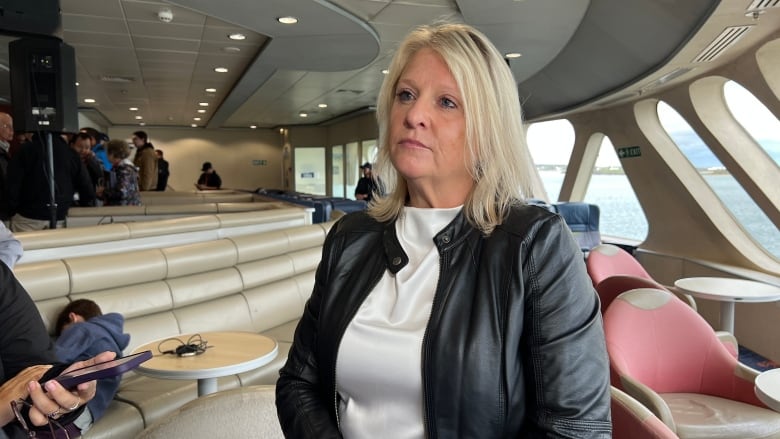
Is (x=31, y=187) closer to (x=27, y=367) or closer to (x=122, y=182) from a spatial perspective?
(x=122, y=182)

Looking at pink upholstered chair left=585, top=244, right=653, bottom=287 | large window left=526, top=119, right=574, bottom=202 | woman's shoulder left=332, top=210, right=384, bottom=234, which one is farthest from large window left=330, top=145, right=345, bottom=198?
woman's shoulder left=332, top=210, right=384, bottom=234

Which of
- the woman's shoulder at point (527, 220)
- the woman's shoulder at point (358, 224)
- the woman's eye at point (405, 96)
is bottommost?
the woman's shoulder at point (358, 224)

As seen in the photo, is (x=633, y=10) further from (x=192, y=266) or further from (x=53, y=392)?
(x=53, y=392)

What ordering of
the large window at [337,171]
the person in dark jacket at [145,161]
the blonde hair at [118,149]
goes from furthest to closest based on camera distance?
1. the large window at [337,171]
2. the person in dark jacket at [145,161]
3. the blonde hair at [118,149]

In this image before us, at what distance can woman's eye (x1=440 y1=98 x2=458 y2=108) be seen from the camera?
3.76ft

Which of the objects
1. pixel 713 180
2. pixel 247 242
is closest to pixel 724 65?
pixel 713 180

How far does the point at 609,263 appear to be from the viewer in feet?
16.1

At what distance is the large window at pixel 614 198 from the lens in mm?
8945

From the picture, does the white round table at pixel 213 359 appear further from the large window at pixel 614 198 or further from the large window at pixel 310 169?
the large window at pixel 310 169

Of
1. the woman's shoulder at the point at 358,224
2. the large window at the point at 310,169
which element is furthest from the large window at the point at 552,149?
the large window at the point at 310,169

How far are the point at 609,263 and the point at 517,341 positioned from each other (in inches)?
167

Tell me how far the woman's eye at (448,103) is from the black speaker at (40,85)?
15.6 ft

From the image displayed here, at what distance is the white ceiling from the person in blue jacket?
95.6 inches

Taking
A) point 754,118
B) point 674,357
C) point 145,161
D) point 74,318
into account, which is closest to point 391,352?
point 674,357
